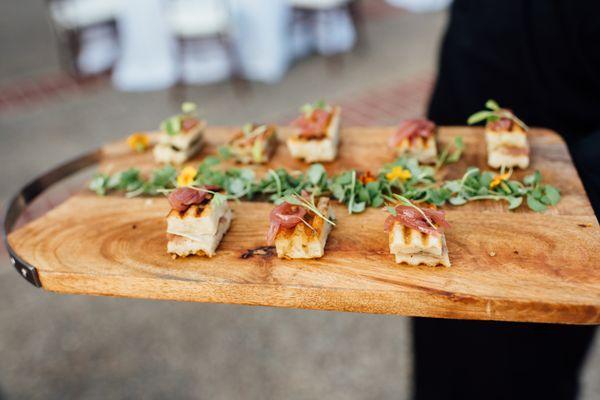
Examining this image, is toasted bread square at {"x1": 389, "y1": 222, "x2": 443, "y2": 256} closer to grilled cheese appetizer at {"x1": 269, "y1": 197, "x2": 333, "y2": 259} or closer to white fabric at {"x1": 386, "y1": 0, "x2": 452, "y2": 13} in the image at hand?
grilled cheese appetizer at {"x1": 269, "y1": 197, "x2": 333, "y2": 259}

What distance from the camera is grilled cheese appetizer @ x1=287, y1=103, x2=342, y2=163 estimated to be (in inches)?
78.7

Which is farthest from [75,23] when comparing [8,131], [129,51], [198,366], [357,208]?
[357,208]

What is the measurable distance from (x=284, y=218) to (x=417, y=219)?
37 centimetres

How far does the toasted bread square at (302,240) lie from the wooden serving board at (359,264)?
0.03 m

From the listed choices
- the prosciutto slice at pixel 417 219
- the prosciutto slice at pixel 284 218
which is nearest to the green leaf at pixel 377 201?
the prosciutto slice at pixel 417 219

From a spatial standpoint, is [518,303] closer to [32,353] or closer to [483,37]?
[483,37]

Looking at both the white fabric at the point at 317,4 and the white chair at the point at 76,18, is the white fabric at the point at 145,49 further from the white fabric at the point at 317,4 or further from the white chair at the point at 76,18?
the white fabric at the point at 317,4

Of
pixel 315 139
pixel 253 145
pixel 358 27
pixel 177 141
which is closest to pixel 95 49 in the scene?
pixel 358 27

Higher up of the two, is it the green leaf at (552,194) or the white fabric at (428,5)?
the green leaf at (552,194)

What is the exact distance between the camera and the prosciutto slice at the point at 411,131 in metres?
1.96

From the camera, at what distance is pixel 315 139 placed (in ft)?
6.59

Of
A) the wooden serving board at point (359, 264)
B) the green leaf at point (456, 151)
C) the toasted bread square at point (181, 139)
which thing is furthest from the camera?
the toasted bread square at point (181, 139)

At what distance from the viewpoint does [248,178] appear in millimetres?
1919

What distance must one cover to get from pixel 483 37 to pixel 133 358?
7.92 feet
